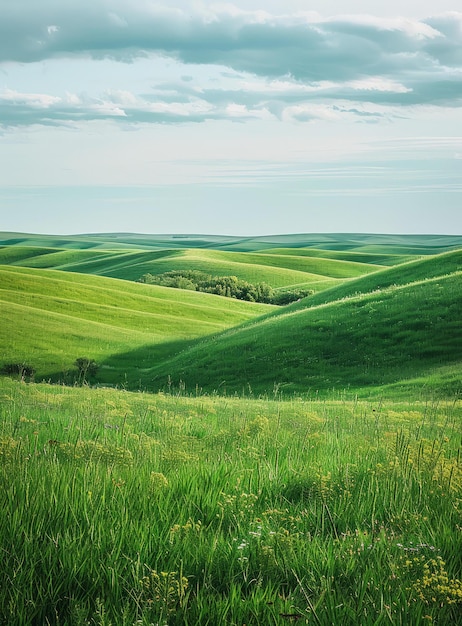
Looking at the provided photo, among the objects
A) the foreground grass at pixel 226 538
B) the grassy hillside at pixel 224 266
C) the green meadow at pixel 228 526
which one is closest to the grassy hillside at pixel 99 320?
the green meadow at pixel 228 526

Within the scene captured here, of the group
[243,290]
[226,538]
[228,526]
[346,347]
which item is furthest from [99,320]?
[226,538]

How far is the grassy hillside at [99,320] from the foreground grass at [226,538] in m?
41.0

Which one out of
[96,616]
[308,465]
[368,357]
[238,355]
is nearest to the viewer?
[96,616]

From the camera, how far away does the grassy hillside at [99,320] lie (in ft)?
171

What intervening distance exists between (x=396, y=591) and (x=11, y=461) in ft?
11.8

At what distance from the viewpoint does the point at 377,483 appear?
5301 mm

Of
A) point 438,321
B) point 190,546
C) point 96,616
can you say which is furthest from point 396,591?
point 438,321

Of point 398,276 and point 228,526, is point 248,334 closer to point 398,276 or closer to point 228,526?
point 398,276

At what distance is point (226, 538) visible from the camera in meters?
4.51

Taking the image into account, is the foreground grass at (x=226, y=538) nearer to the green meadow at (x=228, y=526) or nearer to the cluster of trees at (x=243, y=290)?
the green meadow at (x=228, y=526)

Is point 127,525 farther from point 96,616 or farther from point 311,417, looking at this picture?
point 311,417

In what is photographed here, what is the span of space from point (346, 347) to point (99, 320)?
38.3 metres

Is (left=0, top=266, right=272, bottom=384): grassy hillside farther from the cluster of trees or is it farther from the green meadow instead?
the green meadow

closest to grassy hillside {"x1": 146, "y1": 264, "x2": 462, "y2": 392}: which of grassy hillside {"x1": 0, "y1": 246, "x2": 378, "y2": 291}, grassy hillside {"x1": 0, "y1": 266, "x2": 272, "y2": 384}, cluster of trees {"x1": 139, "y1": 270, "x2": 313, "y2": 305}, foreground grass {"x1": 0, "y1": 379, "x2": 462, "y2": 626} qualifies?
grassy hillside {"x1": 0, "y1": 266, "x2": 272, "y2": 384}
